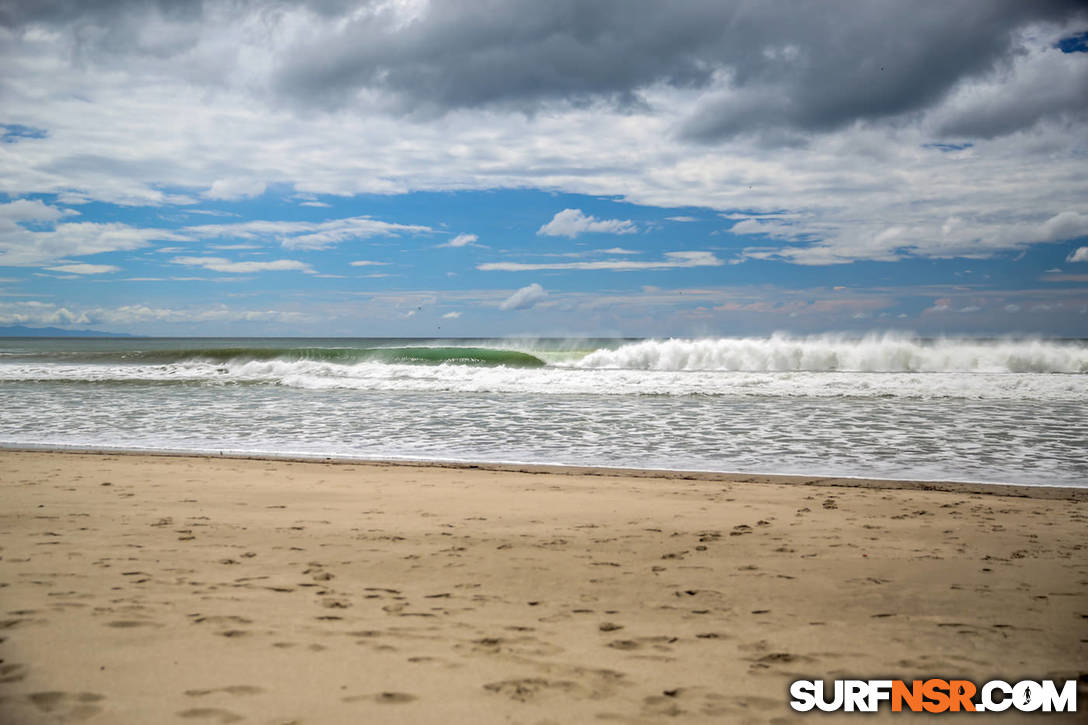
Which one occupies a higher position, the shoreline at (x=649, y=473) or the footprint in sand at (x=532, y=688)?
the footprint in sand at (x=532, y=688)

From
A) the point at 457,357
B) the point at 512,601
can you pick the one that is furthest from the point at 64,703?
the point at 457,357

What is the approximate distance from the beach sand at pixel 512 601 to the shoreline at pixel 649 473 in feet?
1.33

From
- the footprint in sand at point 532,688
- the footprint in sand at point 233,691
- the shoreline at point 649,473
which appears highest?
the footprint in sand at point 233,691

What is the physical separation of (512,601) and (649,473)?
186 inches

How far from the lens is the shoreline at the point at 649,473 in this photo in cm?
751

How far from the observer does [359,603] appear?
3.97 m

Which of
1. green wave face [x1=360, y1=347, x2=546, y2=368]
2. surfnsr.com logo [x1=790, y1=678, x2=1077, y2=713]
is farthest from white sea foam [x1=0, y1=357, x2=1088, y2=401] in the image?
surfnsr.com logo [x1=790, y1=678, x2=1077, y2=713]

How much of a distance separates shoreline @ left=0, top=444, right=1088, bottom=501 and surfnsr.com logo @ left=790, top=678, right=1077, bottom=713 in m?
4.74

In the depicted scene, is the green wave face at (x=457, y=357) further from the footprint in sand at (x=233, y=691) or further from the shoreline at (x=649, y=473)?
the footprint in sand at (x=233, y=691)

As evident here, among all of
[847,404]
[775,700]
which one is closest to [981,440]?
[847,404]

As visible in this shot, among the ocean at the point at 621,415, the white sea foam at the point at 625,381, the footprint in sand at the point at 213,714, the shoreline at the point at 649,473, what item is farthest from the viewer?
the white sea foam at the point at 625,381

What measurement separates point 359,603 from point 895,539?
4056 millimetres

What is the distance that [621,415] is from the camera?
14695 mm

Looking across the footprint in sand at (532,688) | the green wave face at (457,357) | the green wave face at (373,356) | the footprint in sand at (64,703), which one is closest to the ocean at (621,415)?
the footprint in sand at (532,688)
